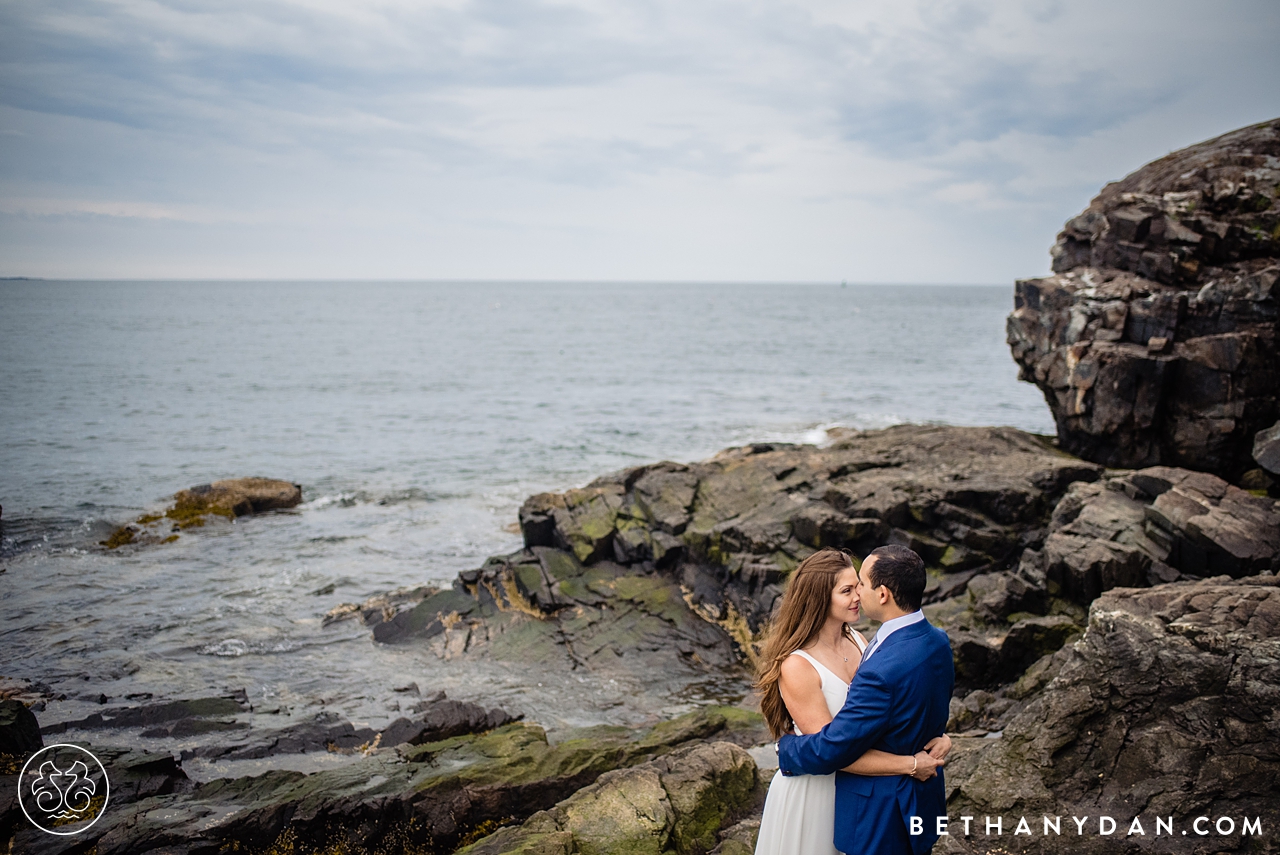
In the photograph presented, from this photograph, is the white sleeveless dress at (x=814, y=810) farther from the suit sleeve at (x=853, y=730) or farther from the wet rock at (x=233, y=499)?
the wet rock at (x=233, y=499)

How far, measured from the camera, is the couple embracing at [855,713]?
150 inches

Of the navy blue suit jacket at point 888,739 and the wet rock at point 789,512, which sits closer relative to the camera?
the navy blue suit jacket at point 888,739

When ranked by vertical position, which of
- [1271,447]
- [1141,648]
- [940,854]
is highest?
[1271,447]

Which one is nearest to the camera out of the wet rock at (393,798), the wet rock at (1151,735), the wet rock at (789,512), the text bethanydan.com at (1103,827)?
the text bethanydan.com at (1103,827)

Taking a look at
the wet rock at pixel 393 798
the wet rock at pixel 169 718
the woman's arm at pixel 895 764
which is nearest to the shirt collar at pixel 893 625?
the woman's arm at pixel 895 764

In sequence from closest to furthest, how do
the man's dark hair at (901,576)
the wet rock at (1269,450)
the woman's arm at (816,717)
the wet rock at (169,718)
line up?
the woman's arm at (816,717) → the man's dark hair at (901,576) → the wet rock at (169,718) → the wet rock at (1269,450)

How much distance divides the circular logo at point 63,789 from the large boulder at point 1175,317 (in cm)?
1900

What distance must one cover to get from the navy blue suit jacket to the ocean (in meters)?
9.10

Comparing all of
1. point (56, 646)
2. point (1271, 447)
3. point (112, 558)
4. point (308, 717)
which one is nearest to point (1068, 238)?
point (1271, 447)

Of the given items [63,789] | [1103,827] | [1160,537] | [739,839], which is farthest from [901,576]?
[1160,537]

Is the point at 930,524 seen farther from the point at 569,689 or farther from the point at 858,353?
the point at 858,353

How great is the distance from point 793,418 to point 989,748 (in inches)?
1321

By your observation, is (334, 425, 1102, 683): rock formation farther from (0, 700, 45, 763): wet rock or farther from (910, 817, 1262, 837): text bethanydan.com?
(910, 817, 1262, 837): text bethanydan.com

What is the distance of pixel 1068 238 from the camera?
19.7 metres
